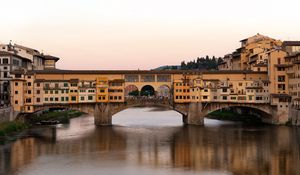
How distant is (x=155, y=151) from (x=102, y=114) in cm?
1755

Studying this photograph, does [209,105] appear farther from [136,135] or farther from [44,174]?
[44,174]

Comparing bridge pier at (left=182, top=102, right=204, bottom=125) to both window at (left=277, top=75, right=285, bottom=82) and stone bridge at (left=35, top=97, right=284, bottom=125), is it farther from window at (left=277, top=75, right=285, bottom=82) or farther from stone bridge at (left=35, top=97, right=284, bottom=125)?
window at (left=277, top=75, right=285, bottom=82)

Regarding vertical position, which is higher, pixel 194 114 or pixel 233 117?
pixel 194 114

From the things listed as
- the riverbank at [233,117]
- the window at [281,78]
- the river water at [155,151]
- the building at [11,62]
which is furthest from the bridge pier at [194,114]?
the building at [11,62]

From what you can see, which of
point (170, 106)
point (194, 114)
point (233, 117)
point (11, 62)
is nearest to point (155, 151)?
point (194, 114)

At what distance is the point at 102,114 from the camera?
49.4 meters

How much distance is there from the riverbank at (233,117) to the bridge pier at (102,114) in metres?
17.2

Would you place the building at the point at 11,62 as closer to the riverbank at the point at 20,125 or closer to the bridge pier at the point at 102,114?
the riverbank at the point at 20,125

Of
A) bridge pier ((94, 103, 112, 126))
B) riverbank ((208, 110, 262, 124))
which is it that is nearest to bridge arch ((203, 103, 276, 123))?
riverbank ((208, 110, 262, 124))

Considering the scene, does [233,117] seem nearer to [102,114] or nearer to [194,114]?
[194,114]

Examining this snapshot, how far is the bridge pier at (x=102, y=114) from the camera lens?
1938 inches

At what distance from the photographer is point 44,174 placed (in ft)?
81.6

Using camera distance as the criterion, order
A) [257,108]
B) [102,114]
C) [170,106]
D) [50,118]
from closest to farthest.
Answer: [102,114], [257,108], [170,106], [50,118]

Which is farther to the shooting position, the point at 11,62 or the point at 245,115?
the point at 245,115
